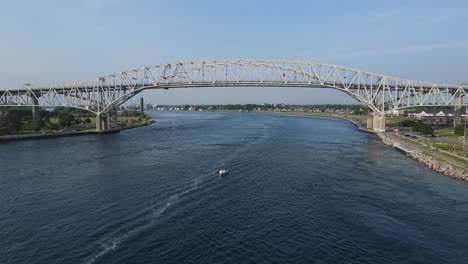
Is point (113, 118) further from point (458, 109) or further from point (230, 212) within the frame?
point (458, 109)

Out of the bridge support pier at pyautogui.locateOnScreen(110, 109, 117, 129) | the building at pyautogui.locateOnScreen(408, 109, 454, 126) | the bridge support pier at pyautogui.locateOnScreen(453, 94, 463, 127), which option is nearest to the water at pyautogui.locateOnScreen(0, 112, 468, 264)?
the bridge support pier at pyautogui.locateOnScreen(110, 109, 117, 129)

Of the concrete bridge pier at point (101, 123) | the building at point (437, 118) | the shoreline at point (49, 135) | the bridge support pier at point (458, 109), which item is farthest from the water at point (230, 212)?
the building at point (437, 118)

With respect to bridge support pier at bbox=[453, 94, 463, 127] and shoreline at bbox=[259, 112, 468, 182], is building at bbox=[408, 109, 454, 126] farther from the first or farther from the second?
shoreline at bbox=[259, 112, 468, 182]

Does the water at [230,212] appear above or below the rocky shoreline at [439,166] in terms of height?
below

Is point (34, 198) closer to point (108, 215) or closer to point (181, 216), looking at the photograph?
point (108, 215)

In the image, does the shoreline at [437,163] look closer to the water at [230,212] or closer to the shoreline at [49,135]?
the water at [230,212]

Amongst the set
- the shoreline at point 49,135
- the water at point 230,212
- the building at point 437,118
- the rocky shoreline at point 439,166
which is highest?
the building at point 437,118

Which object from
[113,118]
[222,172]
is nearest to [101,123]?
[113,118]

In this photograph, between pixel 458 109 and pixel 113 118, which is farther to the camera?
pixel 113 118

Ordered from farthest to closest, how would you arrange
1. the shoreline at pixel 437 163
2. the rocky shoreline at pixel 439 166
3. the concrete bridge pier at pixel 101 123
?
the concrete bridge pier at pixel 101 123
the shoreline at pixel 437 163
the rocky shoreline at pixel 439 166
